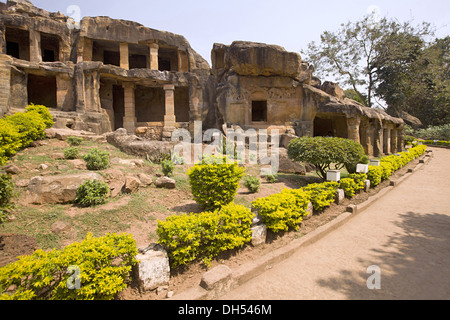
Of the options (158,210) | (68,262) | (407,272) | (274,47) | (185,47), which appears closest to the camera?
(68,262)

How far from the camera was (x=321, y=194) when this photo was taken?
607 cm

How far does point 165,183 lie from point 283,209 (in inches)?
154

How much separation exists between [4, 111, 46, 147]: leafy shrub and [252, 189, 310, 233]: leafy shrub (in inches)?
358

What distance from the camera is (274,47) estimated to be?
15484 mm

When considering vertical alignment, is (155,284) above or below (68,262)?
below

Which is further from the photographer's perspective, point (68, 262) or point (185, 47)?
point (185, 47)

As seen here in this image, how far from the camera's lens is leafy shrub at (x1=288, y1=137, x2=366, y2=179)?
884cm

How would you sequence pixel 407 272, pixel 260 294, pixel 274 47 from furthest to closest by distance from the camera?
pixel 274 47
pixel 407 272
pixel 260 294

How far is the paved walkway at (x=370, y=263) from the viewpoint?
3184mm

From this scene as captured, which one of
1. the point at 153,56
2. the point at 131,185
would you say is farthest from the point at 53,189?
the point at 153,56

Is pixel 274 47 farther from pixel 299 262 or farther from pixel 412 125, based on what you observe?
pixel 412 125

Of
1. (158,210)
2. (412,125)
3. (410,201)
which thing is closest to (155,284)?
(158,210)

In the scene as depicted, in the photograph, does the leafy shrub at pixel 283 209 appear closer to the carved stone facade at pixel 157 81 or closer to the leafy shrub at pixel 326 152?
the leafy shrub at pixel 326 152
